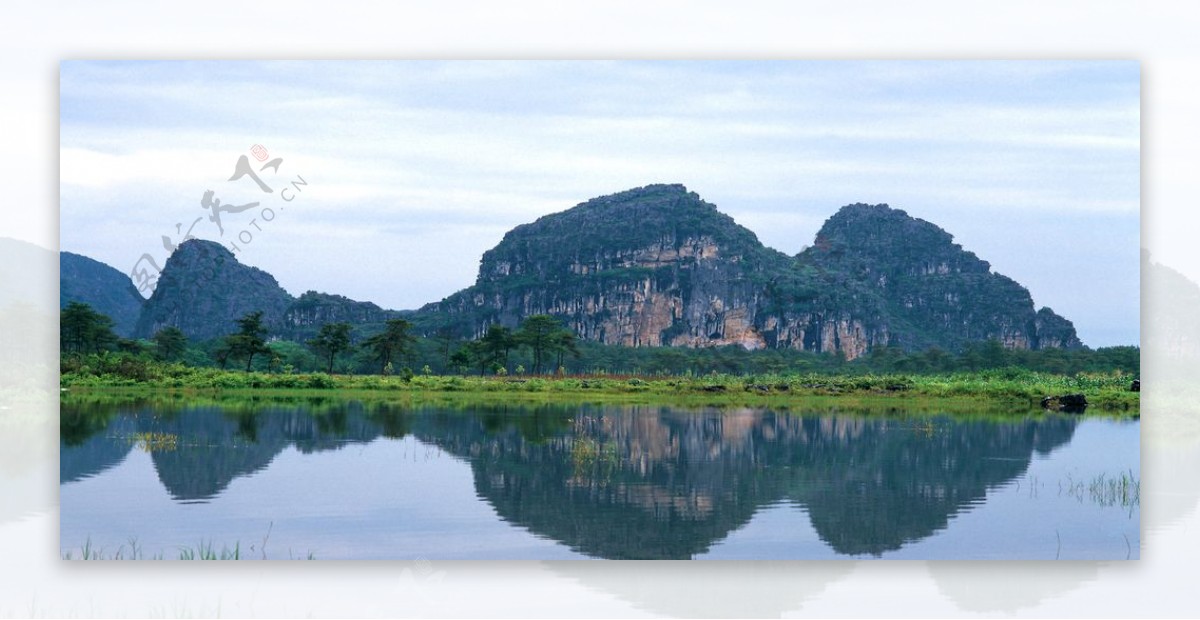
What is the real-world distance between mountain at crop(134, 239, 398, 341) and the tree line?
10.1 inches

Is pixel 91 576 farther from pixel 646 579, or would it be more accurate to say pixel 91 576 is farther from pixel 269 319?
pixel 269 319

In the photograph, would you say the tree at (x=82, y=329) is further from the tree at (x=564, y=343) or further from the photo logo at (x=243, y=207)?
the tree at (x=564, y=343)

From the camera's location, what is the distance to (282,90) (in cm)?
906

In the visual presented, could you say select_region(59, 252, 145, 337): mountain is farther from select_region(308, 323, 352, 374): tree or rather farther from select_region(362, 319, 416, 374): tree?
select_region(308, 323, 352, 374): tree

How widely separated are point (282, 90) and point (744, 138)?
12.5ft

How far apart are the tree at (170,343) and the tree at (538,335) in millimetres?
4672

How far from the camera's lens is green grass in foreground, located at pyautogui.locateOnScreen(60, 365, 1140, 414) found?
19188 millimetres

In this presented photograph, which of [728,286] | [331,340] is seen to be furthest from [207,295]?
[728,286]

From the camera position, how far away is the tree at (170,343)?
15.6 metres

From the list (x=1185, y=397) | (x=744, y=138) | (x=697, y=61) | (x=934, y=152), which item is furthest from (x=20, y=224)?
(x=1185, y=397)

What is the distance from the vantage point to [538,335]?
17.3 metres

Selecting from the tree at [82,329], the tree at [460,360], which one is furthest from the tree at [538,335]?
the tree at [82,329]

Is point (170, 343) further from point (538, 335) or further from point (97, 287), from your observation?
point (97, 287)

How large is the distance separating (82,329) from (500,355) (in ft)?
30.9
